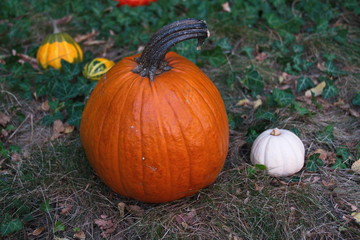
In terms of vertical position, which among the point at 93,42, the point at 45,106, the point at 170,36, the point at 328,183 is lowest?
the point at 328,183

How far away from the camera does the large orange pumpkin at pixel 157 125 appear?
87.2 inches

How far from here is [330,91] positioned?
11.7 feet

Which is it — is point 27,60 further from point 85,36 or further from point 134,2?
point 134,2

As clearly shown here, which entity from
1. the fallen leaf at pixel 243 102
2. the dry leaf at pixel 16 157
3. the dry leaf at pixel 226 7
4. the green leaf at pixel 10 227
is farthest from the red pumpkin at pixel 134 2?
the green leaf at pixel 10 227

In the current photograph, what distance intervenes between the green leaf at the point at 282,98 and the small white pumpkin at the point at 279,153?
0.65m

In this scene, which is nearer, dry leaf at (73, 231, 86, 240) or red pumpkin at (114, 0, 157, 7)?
dry leaf at (73, 231, 86, 240)

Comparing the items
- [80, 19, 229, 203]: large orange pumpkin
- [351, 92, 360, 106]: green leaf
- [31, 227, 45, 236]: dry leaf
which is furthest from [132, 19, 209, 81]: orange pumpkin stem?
[351, 92, 360, 106]: green leaf

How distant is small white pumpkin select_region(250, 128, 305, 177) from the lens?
267cm

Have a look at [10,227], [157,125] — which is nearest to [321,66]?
[157,125]

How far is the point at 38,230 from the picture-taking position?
236 centimetres

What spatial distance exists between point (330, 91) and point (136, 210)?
7.10 feet

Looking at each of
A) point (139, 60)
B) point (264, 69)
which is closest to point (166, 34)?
point (139, 60)

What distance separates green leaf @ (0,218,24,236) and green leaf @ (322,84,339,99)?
278 centimetres

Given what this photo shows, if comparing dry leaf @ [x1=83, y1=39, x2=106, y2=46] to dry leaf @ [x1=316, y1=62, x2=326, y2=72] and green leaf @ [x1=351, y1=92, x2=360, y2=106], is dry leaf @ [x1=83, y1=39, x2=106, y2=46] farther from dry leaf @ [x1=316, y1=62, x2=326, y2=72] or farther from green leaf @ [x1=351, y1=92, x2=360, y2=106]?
green leaf @ [x1=351, y1=92, x2=360, y2=106]
